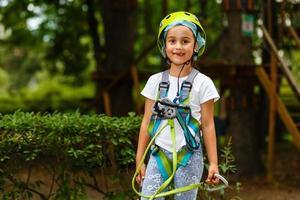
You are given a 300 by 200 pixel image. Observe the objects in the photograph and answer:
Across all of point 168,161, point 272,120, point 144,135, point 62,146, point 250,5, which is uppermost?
point 250,5

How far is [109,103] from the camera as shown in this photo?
11.9 meters

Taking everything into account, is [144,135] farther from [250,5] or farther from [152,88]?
[250,5]

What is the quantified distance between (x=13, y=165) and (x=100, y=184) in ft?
2.87

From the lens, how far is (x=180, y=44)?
12.7 feet

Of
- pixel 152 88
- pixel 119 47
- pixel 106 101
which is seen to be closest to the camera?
pixel 152 88

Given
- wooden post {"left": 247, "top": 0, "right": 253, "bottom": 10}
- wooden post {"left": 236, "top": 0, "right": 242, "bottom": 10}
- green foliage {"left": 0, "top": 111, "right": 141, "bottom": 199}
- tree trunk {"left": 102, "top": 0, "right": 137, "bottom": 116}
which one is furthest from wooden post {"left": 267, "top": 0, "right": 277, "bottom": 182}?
green foliage {"left": 0, "top": 111, "right": 141, "bottom": 199}

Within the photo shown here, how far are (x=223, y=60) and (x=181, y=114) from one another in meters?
5.82

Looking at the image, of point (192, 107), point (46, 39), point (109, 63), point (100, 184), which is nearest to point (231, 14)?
point (109, 63)

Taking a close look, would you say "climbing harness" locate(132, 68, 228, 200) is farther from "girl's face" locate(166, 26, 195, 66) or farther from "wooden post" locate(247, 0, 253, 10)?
"wooden post" locate(247, 0, 253, 10)

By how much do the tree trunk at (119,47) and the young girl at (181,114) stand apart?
7968mm

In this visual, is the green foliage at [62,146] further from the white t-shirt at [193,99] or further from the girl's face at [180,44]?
the girl's face at [180,44]

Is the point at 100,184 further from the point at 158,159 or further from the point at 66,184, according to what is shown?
the point at 158,159

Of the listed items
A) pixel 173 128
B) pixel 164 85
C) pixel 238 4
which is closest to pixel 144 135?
pixel 173 128

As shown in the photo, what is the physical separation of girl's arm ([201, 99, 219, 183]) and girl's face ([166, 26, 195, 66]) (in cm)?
32
